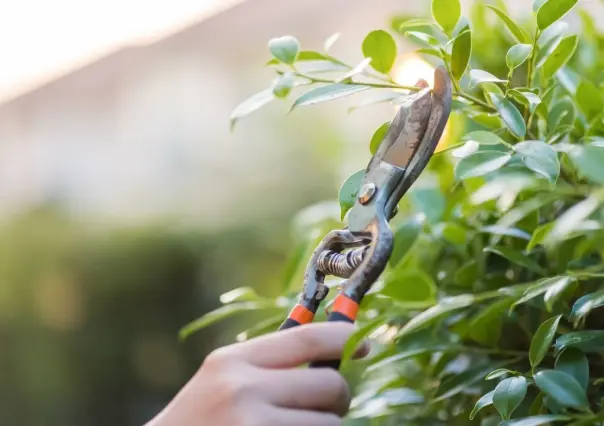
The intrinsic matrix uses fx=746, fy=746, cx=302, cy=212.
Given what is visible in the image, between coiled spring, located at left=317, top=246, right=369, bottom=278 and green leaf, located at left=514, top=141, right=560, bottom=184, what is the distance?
0.27 feet

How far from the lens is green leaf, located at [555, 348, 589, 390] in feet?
Answer: 1.05

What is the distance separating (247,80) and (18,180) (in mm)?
606

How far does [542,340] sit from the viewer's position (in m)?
0.32

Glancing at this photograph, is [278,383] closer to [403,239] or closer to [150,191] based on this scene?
[403,239]

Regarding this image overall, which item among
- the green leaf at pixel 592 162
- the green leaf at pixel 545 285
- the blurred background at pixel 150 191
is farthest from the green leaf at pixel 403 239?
the blurred background at pixel 150 191

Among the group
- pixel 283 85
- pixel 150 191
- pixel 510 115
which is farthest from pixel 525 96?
pixel 150 191

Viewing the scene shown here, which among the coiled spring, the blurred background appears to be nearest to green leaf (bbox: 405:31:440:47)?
the coiled spring

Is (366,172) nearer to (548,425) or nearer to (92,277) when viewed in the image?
(548,425)

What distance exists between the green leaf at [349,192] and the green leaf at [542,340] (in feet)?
0.34

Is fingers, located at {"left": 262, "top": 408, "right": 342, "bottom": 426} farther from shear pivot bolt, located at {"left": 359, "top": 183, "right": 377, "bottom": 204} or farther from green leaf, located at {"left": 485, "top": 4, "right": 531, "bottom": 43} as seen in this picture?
green leaf, located at {"left": 485, "top": 4, "right": 531, "bottom": 43}

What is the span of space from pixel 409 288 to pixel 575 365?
112 mm

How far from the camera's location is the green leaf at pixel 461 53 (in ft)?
1.12

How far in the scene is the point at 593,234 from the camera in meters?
0.32

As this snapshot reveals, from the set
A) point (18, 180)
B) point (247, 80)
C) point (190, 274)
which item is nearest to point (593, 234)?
Result: point (190, 274)
